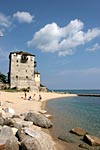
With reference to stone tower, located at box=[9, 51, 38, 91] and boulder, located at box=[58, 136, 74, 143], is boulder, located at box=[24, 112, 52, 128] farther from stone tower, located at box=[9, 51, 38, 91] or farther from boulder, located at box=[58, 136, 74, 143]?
stone tower, located at box=[9, 51, 38, 91]

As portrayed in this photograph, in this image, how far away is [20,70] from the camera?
257 ft

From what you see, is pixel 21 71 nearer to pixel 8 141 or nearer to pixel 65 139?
pixel 65 139

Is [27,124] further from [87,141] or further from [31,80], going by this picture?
[31,80]

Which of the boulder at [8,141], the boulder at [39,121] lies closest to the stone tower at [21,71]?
the boulder at [39,121]

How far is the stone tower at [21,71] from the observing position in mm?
77250

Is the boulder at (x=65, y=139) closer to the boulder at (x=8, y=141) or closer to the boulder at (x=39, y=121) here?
the boulder at (x=39, y=121)

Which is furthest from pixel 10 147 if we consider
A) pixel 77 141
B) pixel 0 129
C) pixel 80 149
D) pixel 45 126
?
pixel 45 126

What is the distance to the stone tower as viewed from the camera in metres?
77.2

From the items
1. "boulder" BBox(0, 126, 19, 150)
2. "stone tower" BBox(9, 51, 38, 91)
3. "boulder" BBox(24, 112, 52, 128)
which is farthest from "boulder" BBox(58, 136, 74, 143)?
"stone tower" BBox(9, 51, 38, 91)

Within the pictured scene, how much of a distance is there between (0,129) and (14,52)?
68.0 metres

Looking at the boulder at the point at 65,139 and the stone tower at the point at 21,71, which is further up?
the stone tower at the point at 21,71

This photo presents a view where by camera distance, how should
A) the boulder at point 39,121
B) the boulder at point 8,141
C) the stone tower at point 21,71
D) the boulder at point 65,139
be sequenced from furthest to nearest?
the stone tower at point 21,71
the boulder at point 39,121
the boulder at point 65,139
the boulder at point 8,141

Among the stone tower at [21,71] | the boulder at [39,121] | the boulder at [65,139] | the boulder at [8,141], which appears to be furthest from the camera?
the stone tower at [21,71]

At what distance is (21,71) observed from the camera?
258ft
